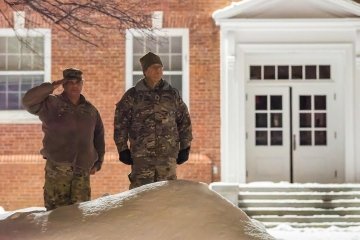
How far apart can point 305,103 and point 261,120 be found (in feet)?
3.16

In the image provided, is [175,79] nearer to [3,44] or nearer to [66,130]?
[3,44]

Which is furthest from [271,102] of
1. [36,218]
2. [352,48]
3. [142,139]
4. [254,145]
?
[36,218]

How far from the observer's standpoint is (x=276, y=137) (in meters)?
11.9

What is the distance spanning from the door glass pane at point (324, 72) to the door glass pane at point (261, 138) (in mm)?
1636

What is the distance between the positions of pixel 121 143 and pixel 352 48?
24.3ft

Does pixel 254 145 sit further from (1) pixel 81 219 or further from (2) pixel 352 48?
(1) pixel 81 219

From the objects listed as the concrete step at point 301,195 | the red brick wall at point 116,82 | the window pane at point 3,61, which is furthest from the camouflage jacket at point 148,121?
the window pane at point 3,61

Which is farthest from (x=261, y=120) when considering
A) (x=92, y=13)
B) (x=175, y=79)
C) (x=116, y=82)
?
(x=92, y=13)

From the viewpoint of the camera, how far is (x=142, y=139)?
5.21 metres

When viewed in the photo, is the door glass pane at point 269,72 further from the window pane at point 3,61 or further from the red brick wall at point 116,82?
the window pane at point 3,61

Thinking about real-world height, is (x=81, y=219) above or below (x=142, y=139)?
below

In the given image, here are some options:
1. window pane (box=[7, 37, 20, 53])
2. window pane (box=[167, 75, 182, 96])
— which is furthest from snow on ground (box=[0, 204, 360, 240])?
window pane (box=[7, 37, 20, 53])

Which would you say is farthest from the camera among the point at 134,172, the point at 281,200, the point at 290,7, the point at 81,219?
the point at 290,7

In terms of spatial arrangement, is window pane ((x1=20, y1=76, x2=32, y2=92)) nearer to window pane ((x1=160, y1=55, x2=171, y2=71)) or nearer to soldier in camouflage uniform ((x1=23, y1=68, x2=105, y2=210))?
window pane ((x1=160, y1=55, x2=171, y2=71))
